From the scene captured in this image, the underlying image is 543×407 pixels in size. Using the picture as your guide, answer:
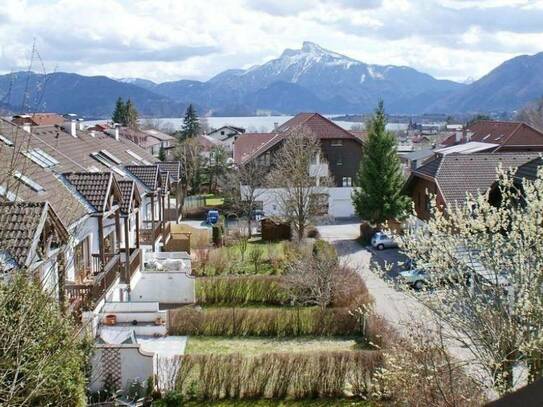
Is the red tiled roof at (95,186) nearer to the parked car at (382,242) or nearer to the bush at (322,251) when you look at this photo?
the bush at (322,251)

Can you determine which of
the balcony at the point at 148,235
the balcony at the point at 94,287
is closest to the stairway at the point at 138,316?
the balcony at the point at 94,287

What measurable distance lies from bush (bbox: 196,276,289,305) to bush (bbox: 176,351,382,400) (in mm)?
8542

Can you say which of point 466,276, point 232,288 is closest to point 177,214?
point 232,288

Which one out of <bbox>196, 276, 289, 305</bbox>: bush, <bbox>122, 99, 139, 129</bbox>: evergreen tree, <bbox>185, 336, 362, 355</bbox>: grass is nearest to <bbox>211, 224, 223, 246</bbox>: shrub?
<bbox>196, 276, 289, 305</bbox>: bush

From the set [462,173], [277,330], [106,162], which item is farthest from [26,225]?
[462,173]

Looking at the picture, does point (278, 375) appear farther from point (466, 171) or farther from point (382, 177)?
point (382, 177)

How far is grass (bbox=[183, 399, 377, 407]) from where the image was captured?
14.8m

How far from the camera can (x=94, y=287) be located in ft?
56.1

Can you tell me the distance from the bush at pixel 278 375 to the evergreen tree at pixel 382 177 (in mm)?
21867

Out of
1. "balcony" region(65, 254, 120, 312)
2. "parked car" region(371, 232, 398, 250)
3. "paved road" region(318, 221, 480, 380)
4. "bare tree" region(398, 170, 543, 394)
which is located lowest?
"paved road" region(318, 221, 480, 380)

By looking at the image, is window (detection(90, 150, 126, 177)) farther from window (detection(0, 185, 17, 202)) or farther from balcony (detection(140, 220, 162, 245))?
window (detection(0, 185, 17, 202))

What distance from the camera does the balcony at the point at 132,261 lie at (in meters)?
22.0

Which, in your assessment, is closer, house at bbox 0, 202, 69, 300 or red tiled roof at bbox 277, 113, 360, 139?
house at bbox 0, 202, 69, 300

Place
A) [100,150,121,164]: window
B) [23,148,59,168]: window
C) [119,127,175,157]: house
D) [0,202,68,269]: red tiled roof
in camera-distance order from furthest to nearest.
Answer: [119,127,175,157]: house
[100,150,121,164]: window
[23,148,59,168]: window
[0,202,68,269]: red tiled roof
